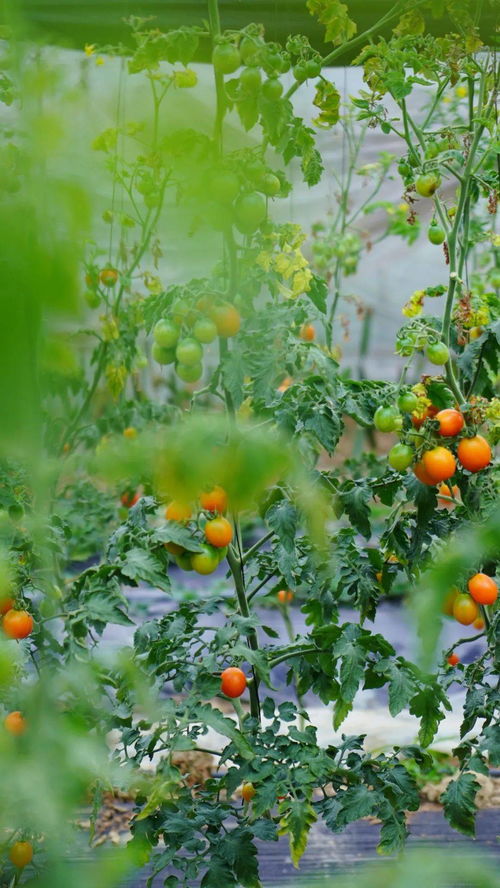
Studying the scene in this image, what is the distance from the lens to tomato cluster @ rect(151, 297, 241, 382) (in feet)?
4.24

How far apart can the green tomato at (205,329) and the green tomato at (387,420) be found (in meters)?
0.37

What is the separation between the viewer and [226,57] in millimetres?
1134

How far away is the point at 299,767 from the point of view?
1.56 metres

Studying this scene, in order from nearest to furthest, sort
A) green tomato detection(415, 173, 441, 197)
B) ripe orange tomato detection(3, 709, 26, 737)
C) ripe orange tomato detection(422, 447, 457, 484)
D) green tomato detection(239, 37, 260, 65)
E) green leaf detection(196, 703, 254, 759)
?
1. ripe orange tomato detection(3, 709, 26, 737)
2. green tomato detection(239, 37, 260, 65)
3. green leaf detection(196, 703, 254, 759)
4. ripe orange tomato detection(422, 447, 457, 484)
5. green tomato detection(415, 173, 441, 197)

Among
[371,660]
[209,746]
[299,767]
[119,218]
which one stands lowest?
[209,746]

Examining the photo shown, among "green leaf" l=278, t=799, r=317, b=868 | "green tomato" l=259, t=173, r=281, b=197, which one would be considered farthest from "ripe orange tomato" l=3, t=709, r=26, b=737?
"green leaf" l=278, t=799, r=317, b=868

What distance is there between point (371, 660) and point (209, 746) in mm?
1616

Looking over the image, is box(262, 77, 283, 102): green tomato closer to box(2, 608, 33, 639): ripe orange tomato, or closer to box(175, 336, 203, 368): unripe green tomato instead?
box(175, 336, 203, 368): unripe green tomato

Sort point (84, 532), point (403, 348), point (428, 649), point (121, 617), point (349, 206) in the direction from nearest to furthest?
point (428, 649)
point (121, 617)
point (403, 348)
point (84, 532)
point (349, 206)

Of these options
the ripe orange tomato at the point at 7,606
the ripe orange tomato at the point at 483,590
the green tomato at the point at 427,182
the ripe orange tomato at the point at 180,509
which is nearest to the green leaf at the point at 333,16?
the green tomato at the point at 427,182

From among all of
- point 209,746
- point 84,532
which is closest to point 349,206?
point 84,532

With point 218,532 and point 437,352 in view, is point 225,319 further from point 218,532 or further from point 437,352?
point 437,352

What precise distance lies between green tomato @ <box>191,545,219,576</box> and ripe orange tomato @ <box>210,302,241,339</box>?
1.31ft

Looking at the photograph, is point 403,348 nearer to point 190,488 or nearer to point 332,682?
point 332,682
